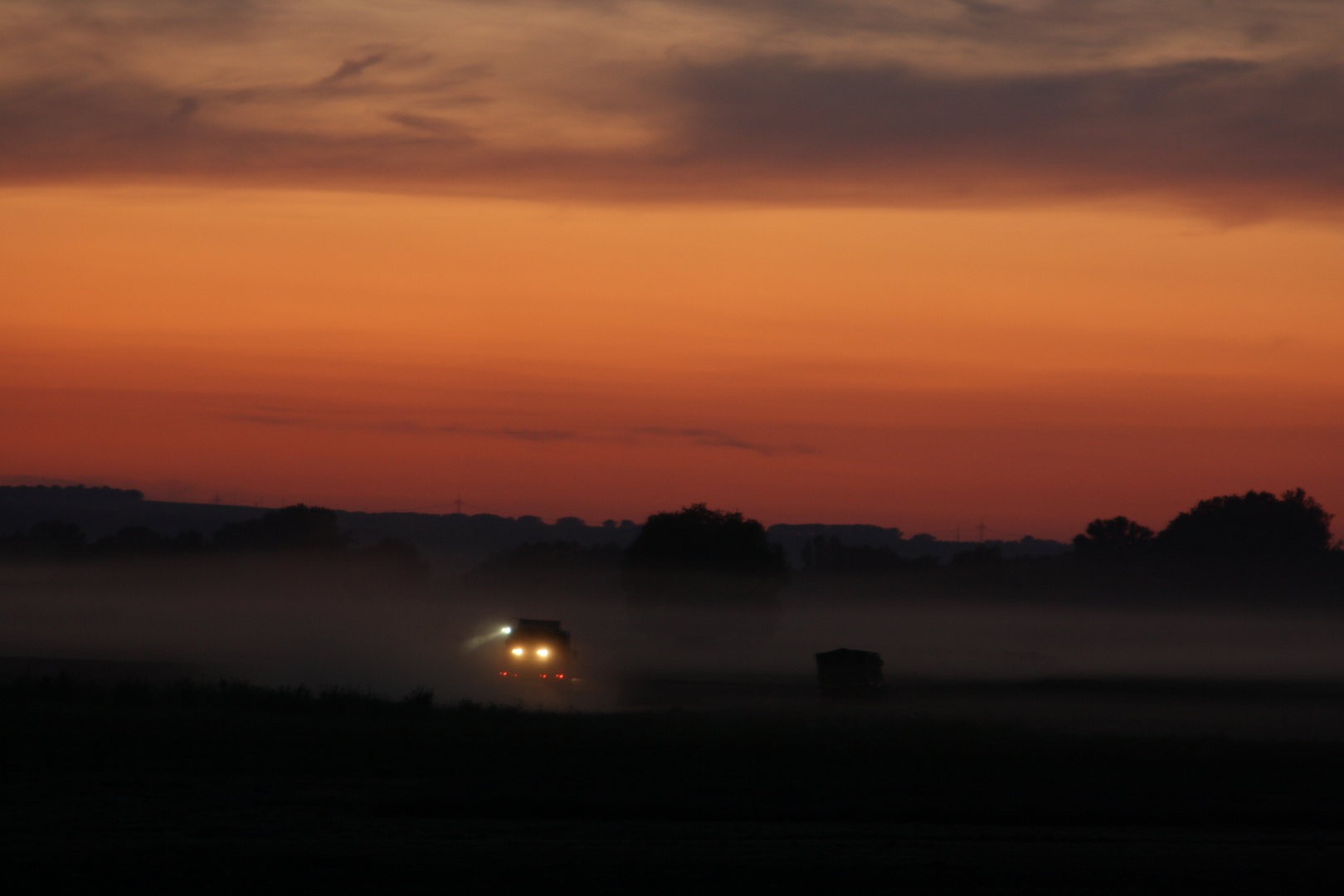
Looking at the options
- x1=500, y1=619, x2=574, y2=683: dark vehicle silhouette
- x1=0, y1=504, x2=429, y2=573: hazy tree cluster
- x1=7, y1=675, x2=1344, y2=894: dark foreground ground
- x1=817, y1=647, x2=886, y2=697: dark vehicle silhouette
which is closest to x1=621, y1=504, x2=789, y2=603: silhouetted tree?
x1=817, y1=647, x2=886, y2=697: dark vehicle silhouette

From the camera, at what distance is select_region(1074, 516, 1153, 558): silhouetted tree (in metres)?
128

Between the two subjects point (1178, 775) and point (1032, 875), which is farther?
point (1178, 775)

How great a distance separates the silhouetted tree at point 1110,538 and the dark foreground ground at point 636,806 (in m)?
103

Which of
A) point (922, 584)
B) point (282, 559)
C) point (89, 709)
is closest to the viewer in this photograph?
point (89, 709)

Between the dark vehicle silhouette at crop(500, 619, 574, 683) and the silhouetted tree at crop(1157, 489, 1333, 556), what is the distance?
75966 millimetres

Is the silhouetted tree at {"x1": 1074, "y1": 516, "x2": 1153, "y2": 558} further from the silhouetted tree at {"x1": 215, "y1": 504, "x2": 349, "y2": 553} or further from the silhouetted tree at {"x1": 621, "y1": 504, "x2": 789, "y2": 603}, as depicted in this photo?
the silhouetted tree at {"x1": 215, "y1": 504, "x2": 349, "y2": 553}

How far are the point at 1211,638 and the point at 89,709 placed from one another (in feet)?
259

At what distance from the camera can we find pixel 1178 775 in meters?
23.0

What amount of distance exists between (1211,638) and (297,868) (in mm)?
85745

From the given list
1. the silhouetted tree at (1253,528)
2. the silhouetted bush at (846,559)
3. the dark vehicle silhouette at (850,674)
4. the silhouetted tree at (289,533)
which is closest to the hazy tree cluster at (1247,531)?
the silhouetted tree at (1253,528)

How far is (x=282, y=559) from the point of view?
478 feet

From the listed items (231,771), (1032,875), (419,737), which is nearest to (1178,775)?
(1032,875)

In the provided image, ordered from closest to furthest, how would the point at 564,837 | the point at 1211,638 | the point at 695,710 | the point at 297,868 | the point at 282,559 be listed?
1. the point at 297,868
2. the point at 564,837
3. the point at 695,710
4. the point at 1211,638
5. the point at 282,559

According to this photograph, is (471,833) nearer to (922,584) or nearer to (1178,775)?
(1178,775)
